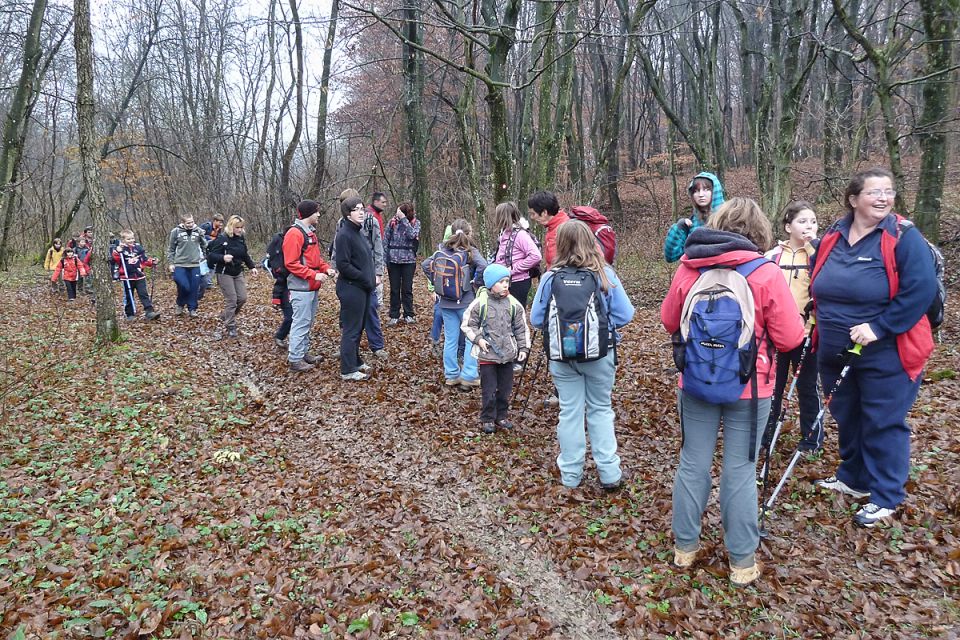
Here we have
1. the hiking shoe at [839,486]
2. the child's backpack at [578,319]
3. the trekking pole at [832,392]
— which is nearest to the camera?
the trekking pole at [832,392]

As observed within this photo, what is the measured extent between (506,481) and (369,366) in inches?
147

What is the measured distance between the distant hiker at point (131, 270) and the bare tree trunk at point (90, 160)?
2.19 m

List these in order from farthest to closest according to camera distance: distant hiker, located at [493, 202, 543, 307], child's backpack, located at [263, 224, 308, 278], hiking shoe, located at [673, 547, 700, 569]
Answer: child's backpack, located at [263, 224, 308, 278], distant hiker, located at [493, 202, 543, 307], hiking shoe, located at [673, 547, 700, 569]

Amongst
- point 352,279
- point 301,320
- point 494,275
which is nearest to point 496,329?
point 494,275

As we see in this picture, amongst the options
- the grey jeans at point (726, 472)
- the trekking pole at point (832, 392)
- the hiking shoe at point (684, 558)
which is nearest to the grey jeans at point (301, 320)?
the grey jeans at point (726, 472)

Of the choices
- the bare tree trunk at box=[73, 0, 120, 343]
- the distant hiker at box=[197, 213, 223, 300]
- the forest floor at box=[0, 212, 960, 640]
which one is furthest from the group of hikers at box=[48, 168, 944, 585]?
the distant hiker at box=[197, 213, 223, 300]

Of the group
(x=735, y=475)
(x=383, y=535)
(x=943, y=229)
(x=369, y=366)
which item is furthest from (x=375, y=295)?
(x=943, y=229)

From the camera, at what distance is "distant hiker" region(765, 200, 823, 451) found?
4805 mm

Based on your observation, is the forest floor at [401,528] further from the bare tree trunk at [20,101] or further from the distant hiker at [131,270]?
the bare tree trunk at [20,101]

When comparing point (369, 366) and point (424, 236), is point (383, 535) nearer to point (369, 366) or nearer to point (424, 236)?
point (369, 366)

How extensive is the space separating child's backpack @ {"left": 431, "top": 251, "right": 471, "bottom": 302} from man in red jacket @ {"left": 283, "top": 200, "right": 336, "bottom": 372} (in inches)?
66.8

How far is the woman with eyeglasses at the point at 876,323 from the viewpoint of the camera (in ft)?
12.0

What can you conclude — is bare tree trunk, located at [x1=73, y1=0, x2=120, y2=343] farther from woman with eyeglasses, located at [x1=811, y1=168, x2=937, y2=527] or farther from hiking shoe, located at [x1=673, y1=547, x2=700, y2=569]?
woman with eyeglasses, located at [x1=811, y1=168, x2=937, y2=527]

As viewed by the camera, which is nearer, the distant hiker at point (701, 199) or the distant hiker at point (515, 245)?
the distant hiker at point (701, 199)
